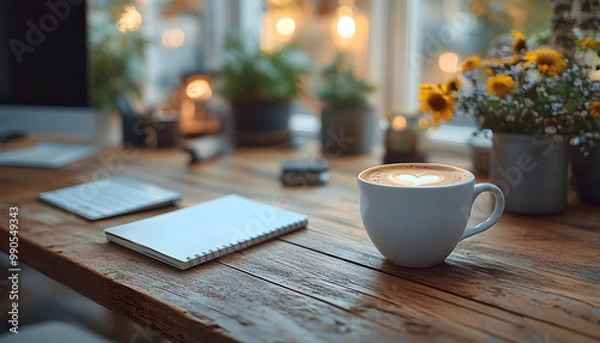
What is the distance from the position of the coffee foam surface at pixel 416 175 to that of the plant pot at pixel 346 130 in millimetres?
669

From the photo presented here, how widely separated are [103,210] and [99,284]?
30cm

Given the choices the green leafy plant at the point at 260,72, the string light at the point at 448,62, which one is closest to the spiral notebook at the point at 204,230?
the green leafy plant at the point at 260,72

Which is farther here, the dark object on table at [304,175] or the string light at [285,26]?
the string light at [285,26]

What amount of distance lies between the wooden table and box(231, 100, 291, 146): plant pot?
572mm

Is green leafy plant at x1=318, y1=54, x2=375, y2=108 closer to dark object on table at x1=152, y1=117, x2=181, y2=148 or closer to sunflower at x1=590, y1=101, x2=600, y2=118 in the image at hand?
dark object on table at x1=152, y1=117, x2=181, y2=148

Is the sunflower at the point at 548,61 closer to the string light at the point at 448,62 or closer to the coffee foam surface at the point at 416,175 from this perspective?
the coffee foam surface at the point at 416,175

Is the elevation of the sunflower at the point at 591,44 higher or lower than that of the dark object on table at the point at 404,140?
higher

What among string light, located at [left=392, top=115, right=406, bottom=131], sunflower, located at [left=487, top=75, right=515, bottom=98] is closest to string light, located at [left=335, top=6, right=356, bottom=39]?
string light, located at [left=392, top=115, right=406, bottom=131]

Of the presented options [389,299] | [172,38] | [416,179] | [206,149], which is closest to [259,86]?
[206,149]

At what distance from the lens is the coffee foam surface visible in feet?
2.52

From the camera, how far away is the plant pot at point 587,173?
1.04 meters

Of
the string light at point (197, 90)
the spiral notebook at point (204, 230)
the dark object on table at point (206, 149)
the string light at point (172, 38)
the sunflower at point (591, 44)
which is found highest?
the string light at point (172, 38)

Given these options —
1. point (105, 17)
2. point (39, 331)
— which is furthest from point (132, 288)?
point (105, 17)

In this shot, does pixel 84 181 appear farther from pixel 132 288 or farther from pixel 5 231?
pixel 132 288
